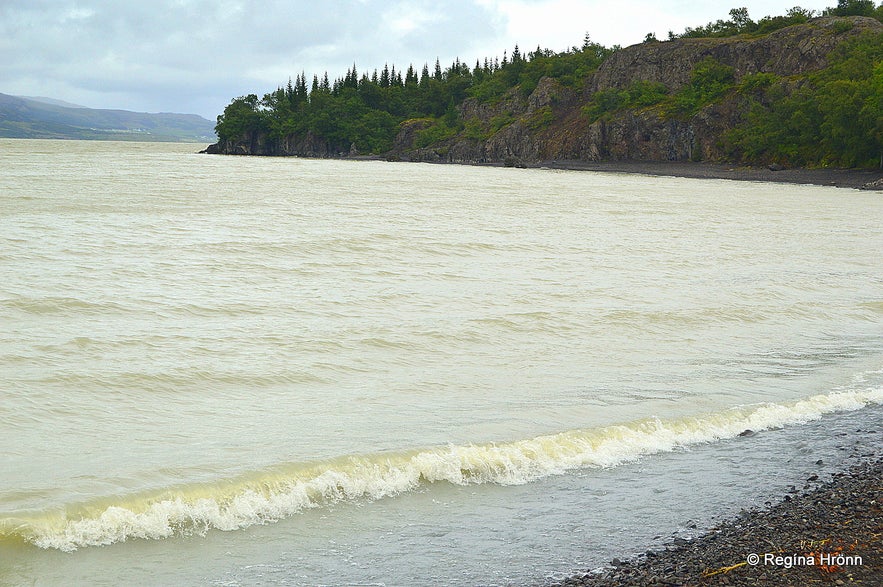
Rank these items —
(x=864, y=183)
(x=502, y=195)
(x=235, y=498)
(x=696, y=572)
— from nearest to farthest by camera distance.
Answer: (x=696, y=572), (x=235, y=498), (x=502, y=195), (x=864, y=183)

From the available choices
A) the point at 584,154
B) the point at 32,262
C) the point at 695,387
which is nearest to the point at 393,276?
the point at 32,262

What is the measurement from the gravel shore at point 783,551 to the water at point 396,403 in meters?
0.43

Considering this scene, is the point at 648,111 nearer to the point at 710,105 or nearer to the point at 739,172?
the point at 710,105

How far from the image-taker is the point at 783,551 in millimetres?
Result: 7574

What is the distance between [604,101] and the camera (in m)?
163

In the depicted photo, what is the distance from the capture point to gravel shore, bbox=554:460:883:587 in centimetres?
704

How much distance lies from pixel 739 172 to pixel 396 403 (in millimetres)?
109813

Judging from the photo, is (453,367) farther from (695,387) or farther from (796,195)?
(796,195)

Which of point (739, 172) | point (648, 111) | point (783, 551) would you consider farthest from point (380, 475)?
point (648, 111)

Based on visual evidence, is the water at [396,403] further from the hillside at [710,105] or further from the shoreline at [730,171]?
the hillside at [710,105]

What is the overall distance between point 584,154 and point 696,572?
6290 inches

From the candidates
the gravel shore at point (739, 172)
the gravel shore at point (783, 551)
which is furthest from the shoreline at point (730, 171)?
the gravel shore at point (783, 551)

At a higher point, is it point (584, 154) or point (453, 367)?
point (584, 154)

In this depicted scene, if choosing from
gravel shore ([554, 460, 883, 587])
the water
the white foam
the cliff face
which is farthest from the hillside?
gravel shore ([554, 460, 883, 587])
